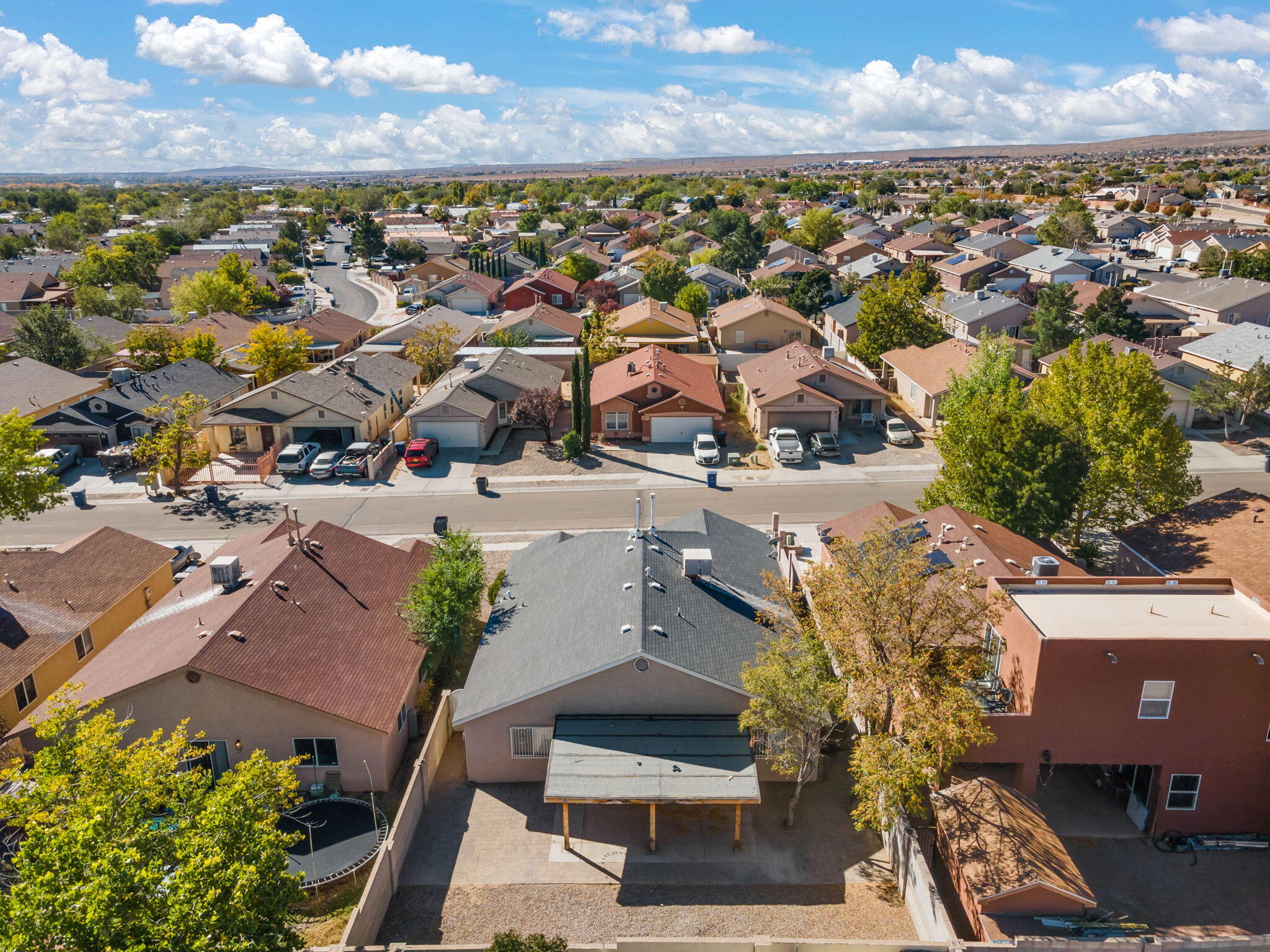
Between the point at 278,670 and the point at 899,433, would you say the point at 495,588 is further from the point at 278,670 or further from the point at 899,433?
the point at 899,433

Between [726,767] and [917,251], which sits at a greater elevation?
[917,251]

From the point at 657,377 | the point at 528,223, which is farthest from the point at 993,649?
the point at 528,223

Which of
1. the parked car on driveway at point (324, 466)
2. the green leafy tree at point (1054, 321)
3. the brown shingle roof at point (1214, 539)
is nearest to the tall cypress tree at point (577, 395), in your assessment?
the parked car on driveway at point (324, 466)

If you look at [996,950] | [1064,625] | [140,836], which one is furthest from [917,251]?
[140,836]

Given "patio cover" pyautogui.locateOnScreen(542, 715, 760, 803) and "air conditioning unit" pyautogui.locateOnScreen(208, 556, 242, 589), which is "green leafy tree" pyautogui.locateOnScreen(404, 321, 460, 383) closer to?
"air conditioning unit" pyautogui.locateOnScreen(208, 556, 242, 589)

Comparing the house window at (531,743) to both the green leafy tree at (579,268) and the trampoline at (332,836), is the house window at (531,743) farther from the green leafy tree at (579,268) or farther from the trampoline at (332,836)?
the green leafy tree at (579,268)

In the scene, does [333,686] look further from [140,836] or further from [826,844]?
[826,844]
